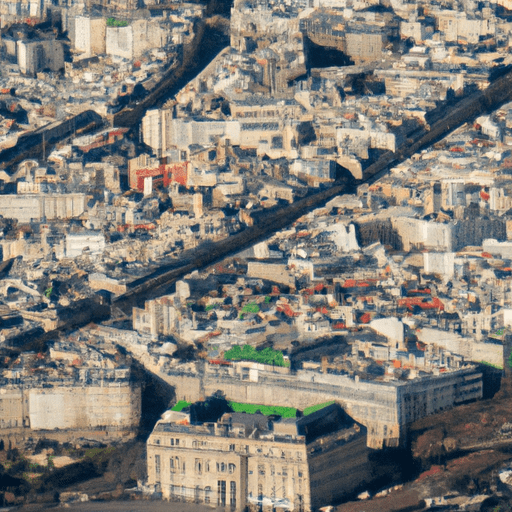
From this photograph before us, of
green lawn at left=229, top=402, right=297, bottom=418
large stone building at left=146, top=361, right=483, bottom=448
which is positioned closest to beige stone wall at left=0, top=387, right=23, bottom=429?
large stone building at left=146, top=361, right=483, bottom=448

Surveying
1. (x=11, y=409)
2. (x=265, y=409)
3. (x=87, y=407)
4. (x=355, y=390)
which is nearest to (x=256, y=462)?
(x=265, y=409)

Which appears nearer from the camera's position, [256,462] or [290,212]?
[256,462]

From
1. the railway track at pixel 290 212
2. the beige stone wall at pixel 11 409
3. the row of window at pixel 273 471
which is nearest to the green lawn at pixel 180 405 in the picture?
the row of window at pixel 273 471

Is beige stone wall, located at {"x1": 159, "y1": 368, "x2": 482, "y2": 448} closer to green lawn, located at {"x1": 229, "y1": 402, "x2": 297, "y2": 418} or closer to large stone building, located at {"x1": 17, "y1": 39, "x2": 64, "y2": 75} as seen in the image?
green lawn, located at {"x1": 229, "y1": 402, "x2": 297, "y2": 418}

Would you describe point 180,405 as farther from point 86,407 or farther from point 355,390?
point 355,390

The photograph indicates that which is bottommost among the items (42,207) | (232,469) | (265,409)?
(232,469)

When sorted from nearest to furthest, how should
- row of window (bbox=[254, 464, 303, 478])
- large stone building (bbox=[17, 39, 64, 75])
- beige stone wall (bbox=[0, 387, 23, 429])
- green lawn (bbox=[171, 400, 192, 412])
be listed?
row of window (bbox=[254, 464, 303, 478])
green lawn (bbox=[171, 400, 192, 412])
beige stone wall (bbox=[0, 387, 23, 429])
large stone building (bbox=[17, 39, 64, 75])

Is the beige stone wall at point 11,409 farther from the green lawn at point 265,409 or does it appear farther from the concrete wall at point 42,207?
the concrete wall at point 42,207

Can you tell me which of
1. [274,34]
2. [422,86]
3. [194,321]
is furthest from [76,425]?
[274,34]

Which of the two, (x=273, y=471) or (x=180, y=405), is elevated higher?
(x=180, y=405)
